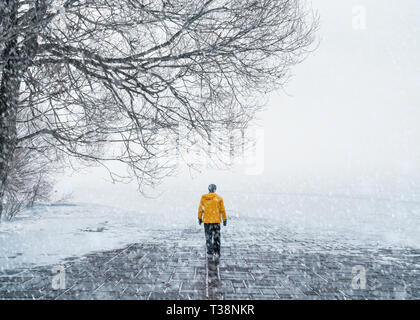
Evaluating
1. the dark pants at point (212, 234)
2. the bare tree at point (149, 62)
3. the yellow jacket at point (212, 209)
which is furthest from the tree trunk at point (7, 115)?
the dark pants at point (212, 234)

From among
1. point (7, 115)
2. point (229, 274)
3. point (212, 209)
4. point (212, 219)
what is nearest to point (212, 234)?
point (212, 219)

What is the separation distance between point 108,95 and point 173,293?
5302 mm

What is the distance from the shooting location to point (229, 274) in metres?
6.30

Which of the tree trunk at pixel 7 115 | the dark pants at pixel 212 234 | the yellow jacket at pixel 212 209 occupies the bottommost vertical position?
the dark pants at pixel 212 234

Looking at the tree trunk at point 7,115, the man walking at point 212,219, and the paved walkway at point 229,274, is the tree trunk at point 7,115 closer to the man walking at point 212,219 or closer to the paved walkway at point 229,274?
the paved walkway at point 229,274

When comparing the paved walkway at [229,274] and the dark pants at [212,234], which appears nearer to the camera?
the paved walkway at [229,274]

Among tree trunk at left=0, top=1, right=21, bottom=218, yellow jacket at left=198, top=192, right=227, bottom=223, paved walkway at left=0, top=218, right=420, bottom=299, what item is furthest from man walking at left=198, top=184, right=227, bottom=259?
tree trunk at left=0, top=1, right=21, bottom=218

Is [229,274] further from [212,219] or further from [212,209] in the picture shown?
[212,209]

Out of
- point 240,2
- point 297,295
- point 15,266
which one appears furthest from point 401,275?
point 15,266

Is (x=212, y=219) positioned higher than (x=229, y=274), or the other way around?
(x=212, y=219)

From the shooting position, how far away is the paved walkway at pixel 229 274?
5.23 meters

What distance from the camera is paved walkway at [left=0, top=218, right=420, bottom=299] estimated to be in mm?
5234

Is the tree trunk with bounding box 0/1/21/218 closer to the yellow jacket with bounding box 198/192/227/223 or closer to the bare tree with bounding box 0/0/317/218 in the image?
the bare tree with bounding box 0/0/317/218
